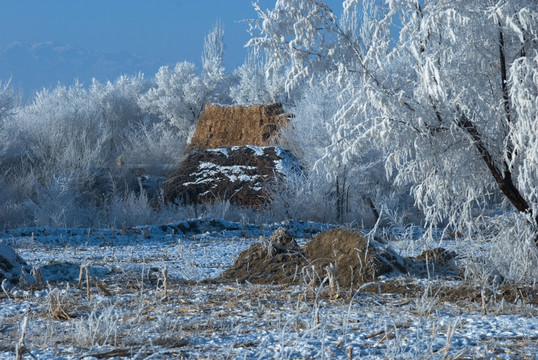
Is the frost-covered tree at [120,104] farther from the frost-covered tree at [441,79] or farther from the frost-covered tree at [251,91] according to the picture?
the frost-covered tree at [441,79]

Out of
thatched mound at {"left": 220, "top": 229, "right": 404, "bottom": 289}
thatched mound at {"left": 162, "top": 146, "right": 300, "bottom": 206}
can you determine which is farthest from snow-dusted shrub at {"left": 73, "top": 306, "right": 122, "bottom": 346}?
thatched mound at {"left": 162, "top": 146, "right": 300, "bottom": 206}

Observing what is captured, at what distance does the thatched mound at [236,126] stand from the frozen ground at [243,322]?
20.2m

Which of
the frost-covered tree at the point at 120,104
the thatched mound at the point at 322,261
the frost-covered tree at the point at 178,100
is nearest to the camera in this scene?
the thatched mound at the point at 322,261

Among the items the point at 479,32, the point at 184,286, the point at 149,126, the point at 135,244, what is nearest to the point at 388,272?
the point at 184,286

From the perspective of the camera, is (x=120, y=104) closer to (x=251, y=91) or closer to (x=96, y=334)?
(x=251, y=91)

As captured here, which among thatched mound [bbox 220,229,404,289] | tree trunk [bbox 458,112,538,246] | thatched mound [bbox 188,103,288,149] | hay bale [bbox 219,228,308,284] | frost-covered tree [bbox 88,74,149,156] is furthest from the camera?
frost-covered tree [bbox 88,74,149,156]

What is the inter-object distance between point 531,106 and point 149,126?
117 ft

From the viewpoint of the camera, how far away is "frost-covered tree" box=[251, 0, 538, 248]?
15.2 ft

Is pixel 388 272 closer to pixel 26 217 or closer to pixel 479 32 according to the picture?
pixel 479 32

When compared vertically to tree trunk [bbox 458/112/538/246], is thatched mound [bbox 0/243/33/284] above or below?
below

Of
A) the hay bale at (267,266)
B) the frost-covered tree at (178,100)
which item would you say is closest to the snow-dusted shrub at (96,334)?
the hay bale at (267,266)

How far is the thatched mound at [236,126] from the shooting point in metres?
26.3

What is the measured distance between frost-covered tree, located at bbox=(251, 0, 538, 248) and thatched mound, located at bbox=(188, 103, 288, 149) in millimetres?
19893

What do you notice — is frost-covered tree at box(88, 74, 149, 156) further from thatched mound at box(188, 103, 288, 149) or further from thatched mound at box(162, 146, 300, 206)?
thatched mound at box(162, 146, 300, 206)
